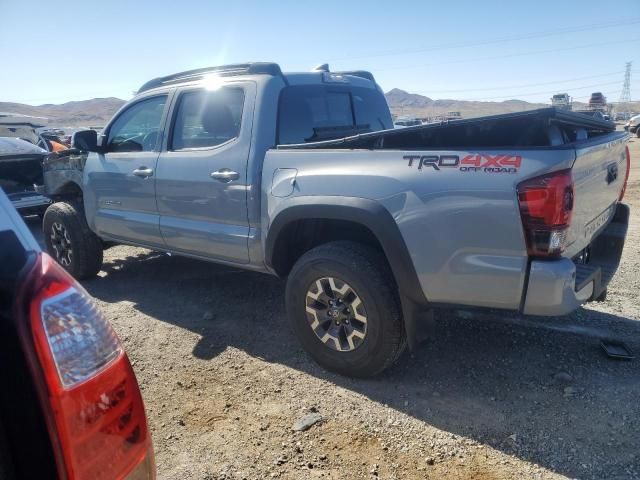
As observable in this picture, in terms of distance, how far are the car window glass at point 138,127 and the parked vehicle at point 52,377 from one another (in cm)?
339

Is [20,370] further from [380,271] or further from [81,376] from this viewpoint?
[380,271]

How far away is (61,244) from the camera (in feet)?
18.1

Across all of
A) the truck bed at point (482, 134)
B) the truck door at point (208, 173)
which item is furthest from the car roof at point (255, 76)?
the truck bed at point (482, 134)

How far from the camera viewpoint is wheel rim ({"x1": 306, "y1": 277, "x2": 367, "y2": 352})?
3.06 metres

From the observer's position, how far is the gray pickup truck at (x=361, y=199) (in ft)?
8.07

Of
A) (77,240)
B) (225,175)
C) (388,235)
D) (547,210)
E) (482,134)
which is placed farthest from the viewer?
(77,240)

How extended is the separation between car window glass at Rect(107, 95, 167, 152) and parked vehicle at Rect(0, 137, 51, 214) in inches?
141

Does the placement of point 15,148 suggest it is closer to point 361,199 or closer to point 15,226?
point 361,199

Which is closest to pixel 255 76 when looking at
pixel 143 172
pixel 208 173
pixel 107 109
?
pixel 208 173

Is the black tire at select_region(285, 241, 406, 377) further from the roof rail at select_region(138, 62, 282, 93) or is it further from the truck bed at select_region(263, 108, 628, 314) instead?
the roof rail at select_region(138, 62, 282, 93)

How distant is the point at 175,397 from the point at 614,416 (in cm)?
251

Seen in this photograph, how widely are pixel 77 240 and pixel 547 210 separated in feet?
15.2

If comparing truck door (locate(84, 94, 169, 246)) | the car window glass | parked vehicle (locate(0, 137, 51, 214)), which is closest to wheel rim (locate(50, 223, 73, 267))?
truck door (locate(84, 94, 169, 246))

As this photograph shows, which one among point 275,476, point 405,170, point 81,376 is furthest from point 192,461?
point 405,170
